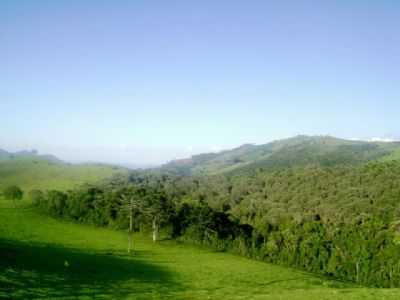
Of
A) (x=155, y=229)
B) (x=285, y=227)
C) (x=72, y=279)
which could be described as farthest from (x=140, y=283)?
(x=285, y=227)

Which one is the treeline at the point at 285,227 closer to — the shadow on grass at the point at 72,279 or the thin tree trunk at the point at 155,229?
the thin tree trunk at the point at 155,229

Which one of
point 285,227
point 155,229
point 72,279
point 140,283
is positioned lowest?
point 285,227

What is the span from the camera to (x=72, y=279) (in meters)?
34.0

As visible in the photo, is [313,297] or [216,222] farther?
[216,222]

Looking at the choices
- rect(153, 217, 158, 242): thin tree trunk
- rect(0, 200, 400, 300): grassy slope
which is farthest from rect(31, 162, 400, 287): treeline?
rect(0, 200, 400, 300): grassy slope

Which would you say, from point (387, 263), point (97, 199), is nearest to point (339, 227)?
point (387, 263)

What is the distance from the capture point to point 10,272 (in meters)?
31.5

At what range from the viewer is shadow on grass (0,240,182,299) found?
27484 mm

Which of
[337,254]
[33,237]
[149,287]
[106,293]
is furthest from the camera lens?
[337,254]

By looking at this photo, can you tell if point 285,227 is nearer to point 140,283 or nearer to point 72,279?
point 140,283

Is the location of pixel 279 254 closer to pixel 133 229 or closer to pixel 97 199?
pixel 133 229

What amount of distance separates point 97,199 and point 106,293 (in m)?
98.7

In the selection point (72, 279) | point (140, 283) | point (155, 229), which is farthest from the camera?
point (155, 229)

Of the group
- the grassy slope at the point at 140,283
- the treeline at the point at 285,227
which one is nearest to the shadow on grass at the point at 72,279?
the grassy slope at the point at 140,283
